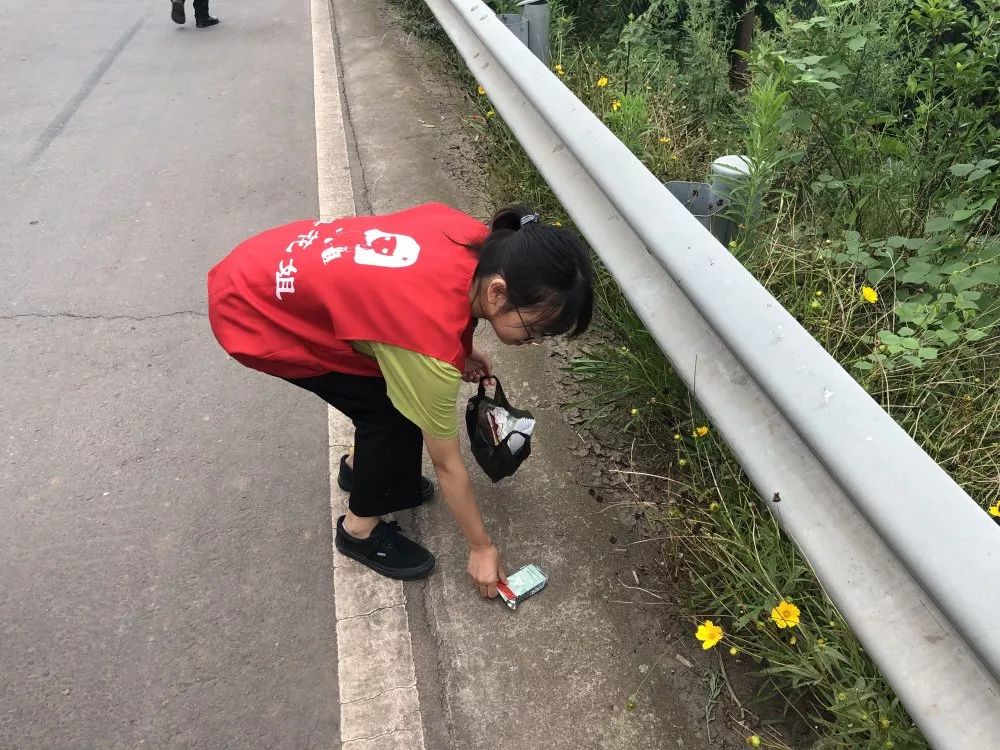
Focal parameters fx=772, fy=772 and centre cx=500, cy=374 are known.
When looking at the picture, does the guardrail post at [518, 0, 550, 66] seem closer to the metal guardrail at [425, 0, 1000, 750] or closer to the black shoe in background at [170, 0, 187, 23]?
the metal guardrail at [425, 0, 1000, 750]

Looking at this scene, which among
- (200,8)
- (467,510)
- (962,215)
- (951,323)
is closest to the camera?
(467,510)

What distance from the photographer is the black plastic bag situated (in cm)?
220

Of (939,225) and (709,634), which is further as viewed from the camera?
(939,225)

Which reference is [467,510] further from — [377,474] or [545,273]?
[545,273]

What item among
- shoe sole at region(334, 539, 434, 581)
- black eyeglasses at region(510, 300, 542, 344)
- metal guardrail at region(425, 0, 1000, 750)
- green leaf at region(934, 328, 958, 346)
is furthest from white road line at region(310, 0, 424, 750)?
green leaf at region(934, 328, 958, 346)

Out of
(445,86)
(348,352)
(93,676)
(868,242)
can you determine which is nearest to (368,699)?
(93,676)

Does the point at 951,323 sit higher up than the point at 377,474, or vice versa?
the point at 951,323

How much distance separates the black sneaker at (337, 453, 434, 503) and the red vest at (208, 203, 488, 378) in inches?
20.3

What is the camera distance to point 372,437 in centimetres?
214

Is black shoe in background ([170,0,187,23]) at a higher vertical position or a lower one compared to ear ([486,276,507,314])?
lower

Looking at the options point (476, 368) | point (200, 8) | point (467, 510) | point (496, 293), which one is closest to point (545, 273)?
point (496, 293)

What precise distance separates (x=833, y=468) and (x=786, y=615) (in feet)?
1.83

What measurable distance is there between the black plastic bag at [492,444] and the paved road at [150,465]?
21.9 inches

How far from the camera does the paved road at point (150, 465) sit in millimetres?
1949
